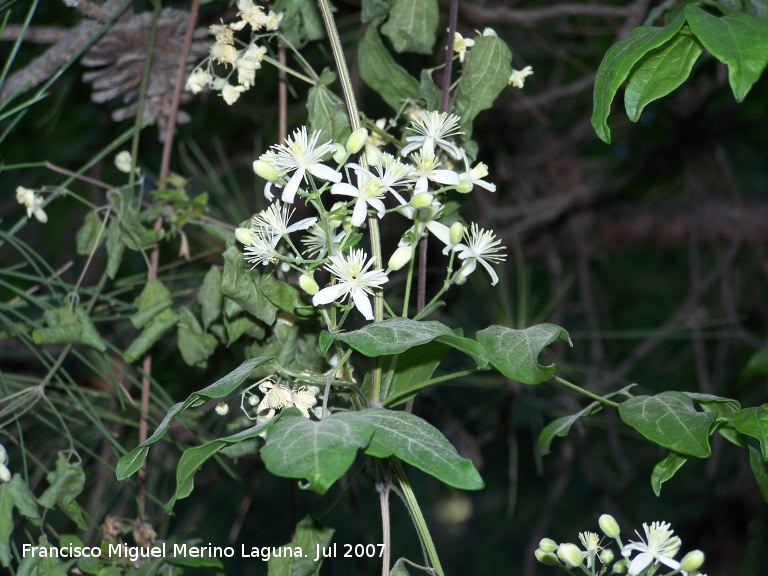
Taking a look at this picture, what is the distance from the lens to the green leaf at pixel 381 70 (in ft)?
3.12

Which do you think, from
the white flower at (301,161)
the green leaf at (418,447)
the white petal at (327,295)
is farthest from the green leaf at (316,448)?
the white flower at (301,161)

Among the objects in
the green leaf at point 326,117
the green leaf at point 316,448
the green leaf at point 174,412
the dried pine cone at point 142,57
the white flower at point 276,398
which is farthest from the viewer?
the dried pine cone at point 142,57

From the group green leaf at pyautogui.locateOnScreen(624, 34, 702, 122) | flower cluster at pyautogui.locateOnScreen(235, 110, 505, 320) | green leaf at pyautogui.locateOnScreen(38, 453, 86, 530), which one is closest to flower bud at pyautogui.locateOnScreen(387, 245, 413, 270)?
flower cluster at pyautogui.locateOnScreen(235, 110, 505, 320)

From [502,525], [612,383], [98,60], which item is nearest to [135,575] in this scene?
[98,60]

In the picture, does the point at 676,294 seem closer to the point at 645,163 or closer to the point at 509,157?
the point at 645,163

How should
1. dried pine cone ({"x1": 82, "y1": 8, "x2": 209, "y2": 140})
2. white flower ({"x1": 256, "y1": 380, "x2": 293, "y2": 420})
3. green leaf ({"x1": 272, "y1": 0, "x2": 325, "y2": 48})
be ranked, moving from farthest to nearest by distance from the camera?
dried pine cone ({"x1": 82, "y1": 8, "x2": 209, "y2": 140})
green leaf ({"x1": 272, "y1": 0, "x2": 325, "y2": 48})
white flower ({"x1": 256, "y1": 380, "x2": 293, "y2": 420})

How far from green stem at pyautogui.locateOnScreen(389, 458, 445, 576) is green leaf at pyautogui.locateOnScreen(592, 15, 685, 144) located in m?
0.35

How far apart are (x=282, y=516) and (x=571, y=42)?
5.89 ft

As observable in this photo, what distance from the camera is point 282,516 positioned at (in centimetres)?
269

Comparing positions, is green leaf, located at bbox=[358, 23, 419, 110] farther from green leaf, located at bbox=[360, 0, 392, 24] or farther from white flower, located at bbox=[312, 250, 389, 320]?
white flower, located at bbox=[312, 250, 389, 320]

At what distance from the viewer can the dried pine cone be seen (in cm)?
110

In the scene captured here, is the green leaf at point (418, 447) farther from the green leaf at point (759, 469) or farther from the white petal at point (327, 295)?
the green leaf at point (759, 469)

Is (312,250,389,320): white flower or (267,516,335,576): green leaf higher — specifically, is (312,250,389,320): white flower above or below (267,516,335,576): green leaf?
above

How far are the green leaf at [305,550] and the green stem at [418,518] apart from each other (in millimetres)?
138
